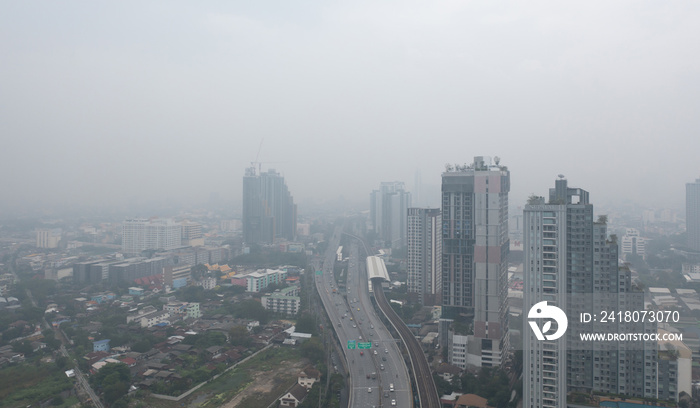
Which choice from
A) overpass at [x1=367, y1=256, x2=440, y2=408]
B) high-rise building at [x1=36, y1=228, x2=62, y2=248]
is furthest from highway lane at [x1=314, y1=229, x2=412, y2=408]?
high-rise building at [x1=36, y1=228, x2=62, y2=248]

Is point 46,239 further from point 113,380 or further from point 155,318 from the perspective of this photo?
point 113,380

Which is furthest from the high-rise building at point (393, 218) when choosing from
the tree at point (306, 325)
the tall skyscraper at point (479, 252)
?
the tall skyscraper at point (479, 252)

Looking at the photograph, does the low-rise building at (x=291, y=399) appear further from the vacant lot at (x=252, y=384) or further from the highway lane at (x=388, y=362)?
the highway lane at (x=388, y=362)

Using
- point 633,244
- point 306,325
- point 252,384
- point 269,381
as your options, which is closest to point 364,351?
point 306,325

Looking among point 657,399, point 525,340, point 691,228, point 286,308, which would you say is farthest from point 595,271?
point 691,228

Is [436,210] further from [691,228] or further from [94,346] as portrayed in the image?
[691,228]

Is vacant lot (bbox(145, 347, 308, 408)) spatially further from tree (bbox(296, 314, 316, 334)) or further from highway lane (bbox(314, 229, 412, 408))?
tree (bbox(296, 314, 316, 334))
